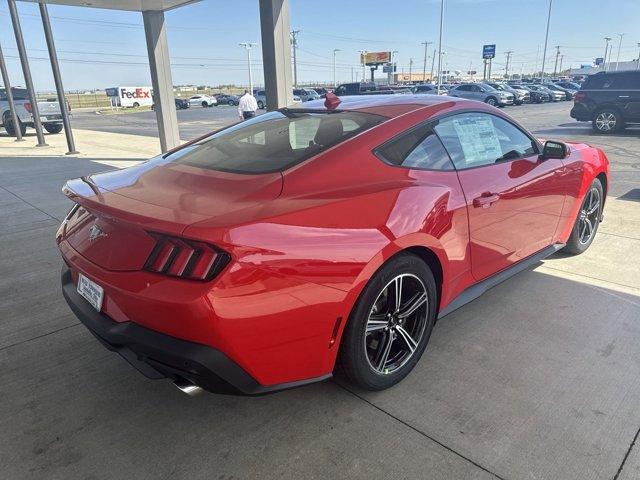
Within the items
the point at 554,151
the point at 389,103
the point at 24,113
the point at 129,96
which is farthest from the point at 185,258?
the point at 129,96

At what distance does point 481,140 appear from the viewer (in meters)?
3.23

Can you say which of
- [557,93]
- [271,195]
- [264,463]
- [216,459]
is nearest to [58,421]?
[216,459]

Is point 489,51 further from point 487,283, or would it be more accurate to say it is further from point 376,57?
point 487,283

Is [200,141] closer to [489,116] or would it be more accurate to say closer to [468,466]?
[489,116]

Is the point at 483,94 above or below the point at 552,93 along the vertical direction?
above

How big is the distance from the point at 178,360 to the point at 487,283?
6.86 ft

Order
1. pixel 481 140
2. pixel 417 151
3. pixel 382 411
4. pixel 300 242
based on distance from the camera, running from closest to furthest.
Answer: pixel 300 242, pixel 382 411, pixel 417 151, pixel 481 140

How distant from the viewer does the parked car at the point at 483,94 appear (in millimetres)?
30250

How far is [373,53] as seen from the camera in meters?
80.5

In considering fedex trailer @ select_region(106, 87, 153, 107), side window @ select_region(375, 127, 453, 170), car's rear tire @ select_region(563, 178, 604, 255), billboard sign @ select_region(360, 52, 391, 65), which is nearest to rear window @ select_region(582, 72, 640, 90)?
car's rear tire @ select_region(563, 178, 604, 255)

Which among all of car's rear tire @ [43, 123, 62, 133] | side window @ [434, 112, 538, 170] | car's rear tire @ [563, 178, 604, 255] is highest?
side window @ [434, 112, 538, 170]

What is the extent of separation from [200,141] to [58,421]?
1.92 metres

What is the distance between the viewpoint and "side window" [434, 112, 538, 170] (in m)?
2.96

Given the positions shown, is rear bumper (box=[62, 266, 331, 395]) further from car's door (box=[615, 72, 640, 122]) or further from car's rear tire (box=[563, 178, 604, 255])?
car's door (box=[615, 72, 640, 122])
